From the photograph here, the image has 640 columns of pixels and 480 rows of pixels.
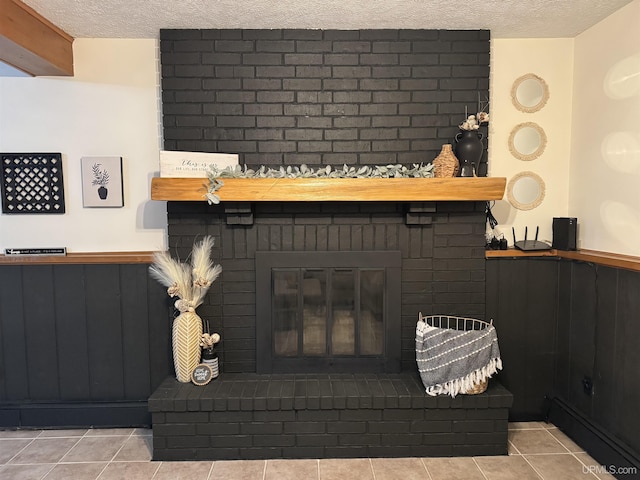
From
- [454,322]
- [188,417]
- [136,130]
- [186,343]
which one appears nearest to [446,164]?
[454,322]

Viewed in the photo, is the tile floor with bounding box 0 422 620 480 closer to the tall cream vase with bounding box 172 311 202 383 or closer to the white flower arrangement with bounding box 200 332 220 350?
the tall cream vase with bounding box 172 311 202 383

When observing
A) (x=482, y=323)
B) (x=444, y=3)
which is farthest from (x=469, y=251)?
(x=444, y=3)

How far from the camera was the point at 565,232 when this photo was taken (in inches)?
104

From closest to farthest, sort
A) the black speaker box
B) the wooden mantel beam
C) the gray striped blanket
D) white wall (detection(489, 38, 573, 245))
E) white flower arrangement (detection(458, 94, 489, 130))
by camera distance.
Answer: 1. the wooden mantel beam
2. the gray striped blanket
3. white flower arrangement (detection(458, 94, 489, 130))
4. the black speaker box
5. white wall (detection(489, 38, 573, 245))

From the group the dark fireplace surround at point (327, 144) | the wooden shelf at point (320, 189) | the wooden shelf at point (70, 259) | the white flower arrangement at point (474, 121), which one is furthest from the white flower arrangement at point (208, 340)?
the white flower arrangement at point (474, 121)

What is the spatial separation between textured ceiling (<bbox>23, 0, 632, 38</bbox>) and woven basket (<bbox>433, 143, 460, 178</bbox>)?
77 cm

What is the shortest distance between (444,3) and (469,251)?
57.5 inches

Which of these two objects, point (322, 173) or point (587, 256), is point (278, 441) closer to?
point (322, 173)

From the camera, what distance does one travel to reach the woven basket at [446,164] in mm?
2502

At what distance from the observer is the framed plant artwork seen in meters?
2.74

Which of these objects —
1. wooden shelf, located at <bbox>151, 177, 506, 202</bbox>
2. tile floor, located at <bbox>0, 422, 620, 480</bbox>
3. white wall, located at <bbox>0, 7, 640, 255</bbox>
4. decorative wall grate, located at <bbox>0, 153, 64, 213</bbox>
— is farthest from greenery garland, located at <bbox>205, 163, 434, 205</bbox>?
tile floor, located at <bbox>0, 422, 620, 480</bbox>

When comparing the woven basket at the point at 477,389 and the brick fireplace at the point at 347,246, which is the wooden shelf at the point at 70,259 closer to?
the brick fireplace at the point at 347,246

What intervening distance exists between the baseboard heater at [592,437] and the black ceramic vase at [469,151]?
5.24 ft

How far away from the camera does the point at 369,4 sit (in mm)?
2258
